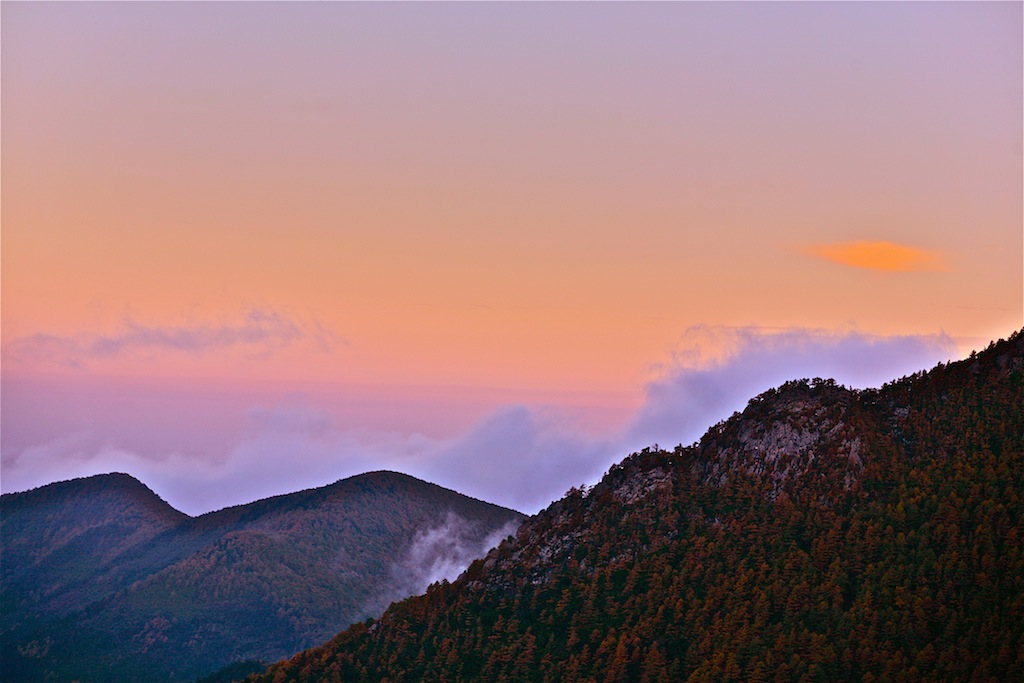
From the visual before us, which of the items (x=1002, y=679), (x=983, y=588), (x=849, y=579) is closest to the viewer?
(x=1002, y=679)

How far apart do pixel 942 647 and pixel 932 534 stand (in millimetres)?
20852

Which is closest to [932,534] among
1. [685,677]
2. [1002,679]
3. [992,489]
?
[992,489]

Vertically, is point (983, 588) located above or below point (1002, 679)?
above

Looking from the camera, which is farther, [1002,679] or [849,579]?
[849,579]

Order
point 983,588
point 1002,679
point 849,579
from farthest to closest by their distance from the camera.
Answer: point 849,579 → point 983,588 → point 1002,679

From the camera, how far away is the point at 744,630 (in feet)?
646

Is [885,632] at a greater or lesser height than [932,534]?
lesser

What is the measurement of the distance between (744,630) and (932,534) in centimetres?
3121

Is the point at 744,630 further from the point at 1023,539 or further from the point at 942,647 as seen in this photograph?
the point at 1023,539

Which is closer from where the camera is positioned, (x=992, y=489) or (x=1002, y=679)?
(x=1002, y=679)

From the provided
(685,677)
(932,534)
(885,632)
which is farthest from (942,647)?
(685,677)

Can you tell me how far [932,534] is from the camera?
199 meters

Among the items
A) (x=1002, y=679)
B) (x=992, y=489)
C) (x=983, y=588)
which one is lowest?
(x=1002, y=679)

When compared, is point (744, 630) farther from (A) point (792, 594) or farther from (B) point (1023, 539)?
(B) point (1023, 539)
